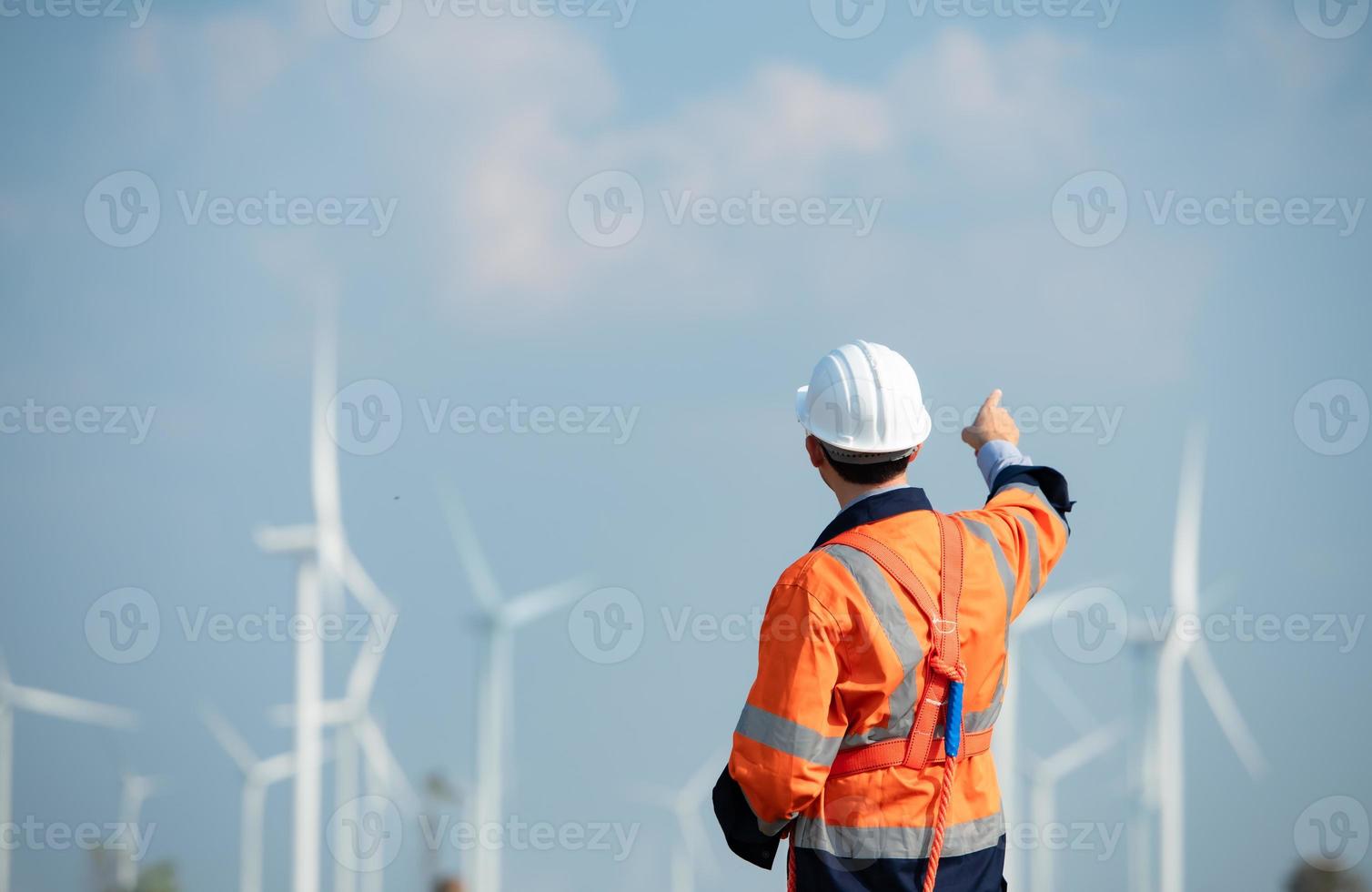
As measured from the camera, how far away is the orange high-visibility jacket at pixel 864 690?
4809 mm

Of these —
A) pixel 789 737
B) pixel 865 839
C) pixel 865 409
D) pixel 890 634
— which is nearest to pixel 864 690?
pixel 890 634

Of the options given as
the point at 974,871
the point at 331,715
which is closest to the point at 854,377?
the point at 974,871

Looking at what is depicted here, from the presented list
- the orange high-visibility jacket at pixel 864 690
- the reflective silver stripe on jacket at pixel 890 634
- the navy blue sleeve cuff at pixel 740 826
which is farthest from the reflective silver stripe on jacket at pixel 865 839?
the reflective silver stripe on jacket at pixel 890 634

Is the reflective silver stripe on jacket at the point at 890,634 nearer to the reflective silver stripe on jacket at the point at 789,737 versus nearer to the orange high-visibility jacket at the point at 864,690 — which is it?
the orange high-visibility jacket at the point at 864,690

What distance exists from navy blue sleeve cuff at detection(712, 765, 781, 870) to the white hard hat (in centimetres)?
130

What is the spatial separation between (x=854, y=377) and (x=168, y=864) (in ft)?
172

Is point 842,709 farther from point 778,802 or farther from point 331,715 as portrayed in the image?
point 331,715

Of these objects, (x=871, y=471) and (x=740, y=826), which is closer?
(x=740, y=826)

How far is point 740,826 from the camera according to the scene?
5.03m

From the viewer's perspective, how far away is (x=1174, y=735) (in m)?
21.4

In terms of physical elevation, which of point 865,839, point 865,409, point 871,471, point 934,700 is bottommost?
point 865,839

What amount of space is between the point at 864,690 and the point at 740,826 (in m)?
0.68

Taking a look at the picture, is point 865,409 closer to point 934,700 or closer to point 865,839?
point 934,700

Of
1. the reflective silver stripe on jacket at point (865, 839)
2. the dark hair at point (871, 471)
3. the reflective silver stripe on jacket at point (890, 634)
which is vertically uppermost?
the dark hair at point (871, 471)
